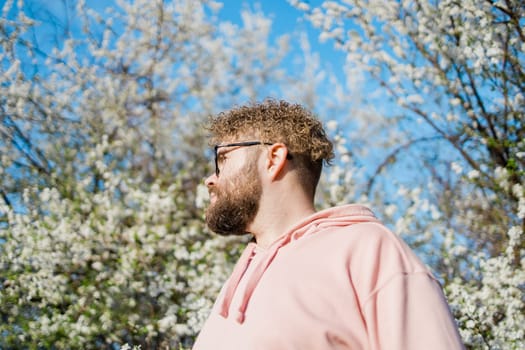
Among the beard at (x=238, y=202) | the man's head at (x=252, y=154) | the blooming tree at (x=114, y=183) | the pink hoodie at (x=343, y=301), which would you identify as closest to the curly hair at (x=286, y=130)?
the man's head at (x=252, y=154)

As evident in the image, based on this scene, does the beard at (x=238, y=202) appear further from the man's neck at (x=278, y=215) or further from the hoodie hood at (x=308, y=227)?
the hoodie hood at (x=308, y=227)

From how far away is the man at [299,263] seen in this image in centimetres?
145

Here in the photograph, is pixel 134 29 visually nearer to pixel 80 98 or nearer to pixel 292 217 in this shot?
pixel 80 98

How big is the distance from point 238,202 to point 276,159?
181mm

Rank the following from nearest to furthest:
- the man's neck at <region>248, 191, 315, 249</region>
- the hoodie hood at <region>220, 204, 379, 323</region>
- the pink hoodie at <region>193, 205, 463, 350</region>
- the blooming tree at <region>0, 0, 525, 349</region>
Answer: the pink hoodie at <region>193, 205, 463, 350</region> → the hoodie hood at <region>220, 204, 379, 323</region> → the man's neck at <region>248, 191, 315, 249</region> → the blooming tree at <region>0, 0, 525, 349</region>

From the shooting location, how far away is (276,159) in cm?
193

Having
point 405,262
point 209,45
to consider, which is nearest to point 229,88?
point 209,45

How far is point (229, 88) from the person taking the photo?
965 cm

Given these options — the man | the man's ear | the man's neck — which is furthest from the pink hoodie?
the man's ear

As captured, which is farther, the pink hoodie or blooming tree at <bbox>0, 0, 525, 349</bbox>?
blooming tree at <bbox>0, 0, 525, 349</bbox>

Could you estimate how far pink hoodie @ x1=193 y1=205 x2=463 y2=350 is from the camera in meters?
1.42

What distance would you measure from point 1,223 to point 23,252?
0.89 m

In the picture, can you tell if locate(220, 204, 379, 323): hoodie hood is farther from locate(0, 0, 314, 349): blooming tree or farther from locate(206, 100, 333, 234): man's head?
locate(0, 0, 314, 349): blooming tree

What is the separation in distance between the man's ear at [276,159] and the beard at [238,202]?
46 millimetres
